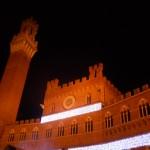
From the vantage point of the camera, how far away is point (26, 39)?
5131 centimetres

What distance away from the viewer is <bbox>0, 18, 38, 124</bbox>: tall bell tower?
4241 cm

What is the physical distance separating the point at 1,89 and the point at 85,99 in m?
17.7

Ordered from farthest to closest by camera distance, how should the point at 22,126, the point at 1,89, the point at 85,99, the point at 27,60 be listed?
the point at 27,60 → the point at 1,89 → the point at 22,126 → the point at 85,99

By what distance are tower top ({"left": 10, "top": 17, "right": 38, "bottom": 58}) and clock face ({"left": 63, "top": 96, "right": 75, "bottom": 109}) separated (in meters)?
17.7

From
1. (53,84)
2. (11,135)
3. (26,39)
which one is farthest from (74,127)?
(26,39)

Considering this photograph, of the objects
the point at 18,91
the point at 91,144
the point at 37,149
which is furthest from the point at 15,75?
the point at 91,144

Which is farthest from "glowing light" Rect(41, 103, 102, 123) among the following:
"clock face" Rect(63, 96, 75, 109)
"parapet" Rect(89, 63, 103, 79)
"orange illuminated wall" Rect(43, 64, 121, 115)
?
"parapet" Rect(89, 63, 103, 79)

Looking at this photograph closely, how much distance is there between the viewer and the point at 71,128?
3409cm

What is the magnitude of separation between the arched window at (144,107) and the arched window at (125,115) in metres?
1.75

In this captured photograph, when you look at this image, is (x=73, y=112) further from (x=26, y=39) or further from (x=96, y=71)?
(x=26, y=39)

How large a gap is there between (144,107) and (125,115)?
2753mm

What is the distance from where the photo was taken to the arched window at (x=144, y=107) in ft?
89.6

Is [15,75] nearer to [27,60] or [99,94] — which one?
[27,60]

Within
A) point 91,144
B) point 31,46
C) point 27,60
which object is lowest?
point 91,144
